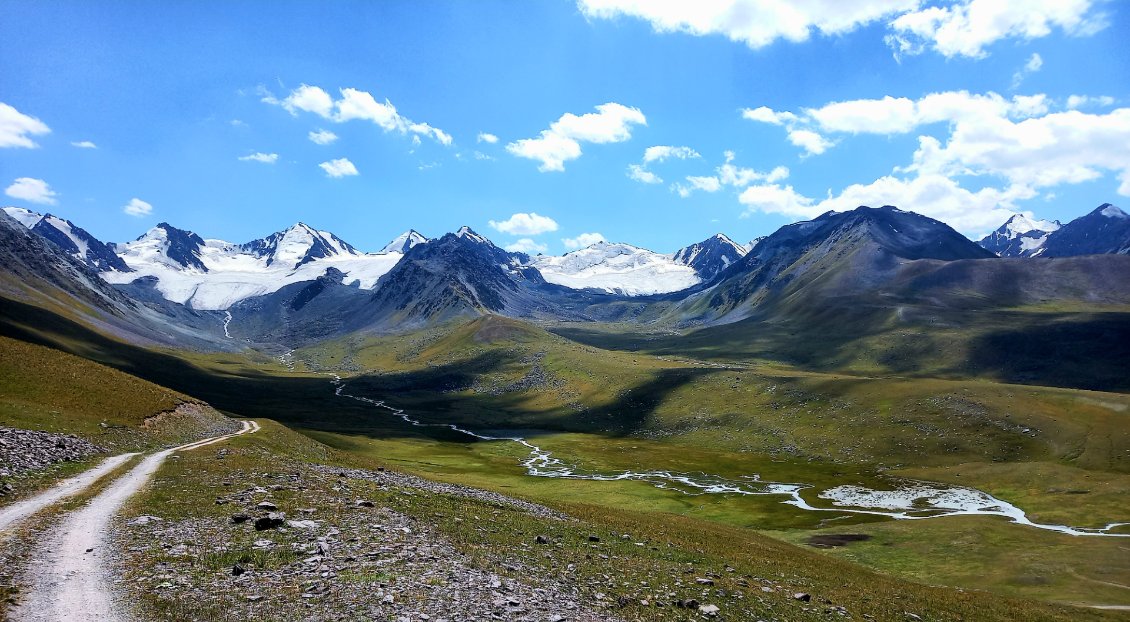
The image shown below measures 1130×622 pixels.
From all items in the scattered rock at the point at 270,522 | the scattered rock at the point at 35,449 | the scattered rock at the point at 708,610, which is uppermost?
the scattered rock at the point at 270,522

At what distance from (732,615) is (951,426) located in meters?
128

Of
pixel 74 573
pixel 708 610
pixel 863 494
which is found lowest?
pixel 863 494

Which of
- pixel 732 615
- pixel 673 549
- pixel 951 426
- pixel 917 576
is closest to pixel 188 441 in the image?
pixel 673 549

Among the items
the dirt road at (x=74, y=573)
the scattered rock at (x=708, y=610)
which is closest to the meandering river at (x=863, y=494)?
the scattered rock at (x=708, y=610)

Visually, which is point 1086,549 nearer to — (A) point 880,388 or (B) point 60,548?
(B) point 60,548

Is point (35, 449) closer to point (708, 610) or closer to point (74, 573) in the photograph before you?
point (74, 573)

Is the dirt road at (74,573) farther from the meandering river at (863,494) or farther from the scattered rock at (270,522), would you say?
the meandering river at (863,494)

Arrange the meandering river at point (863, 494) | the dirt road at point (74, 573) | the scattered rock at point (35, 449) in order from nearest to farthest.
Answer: the dirt road at point (74, 573), the scattered rock at point (35, 449), the meandering river at point (863, 494)

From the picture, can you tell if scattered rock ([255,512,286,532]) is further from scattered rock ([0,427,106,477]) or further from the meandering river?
the meandering river

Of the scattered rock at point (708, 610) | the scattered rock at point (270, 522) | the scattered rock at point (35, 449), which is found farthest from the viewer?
the scattered rock at point (35, 449)

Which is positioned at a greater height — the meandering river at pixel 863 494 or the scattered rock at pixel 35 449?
the scattered rock at pixel 35 449

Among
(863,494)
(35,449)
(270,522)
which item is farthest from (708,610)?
(863,494)

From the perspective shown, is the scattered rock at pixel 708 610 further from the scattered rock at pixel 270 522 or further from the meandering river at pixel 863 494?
the meandering river at pixel 863 494

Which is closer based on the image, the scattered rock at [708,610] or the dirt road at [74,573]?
the dirt road at [74,573]
